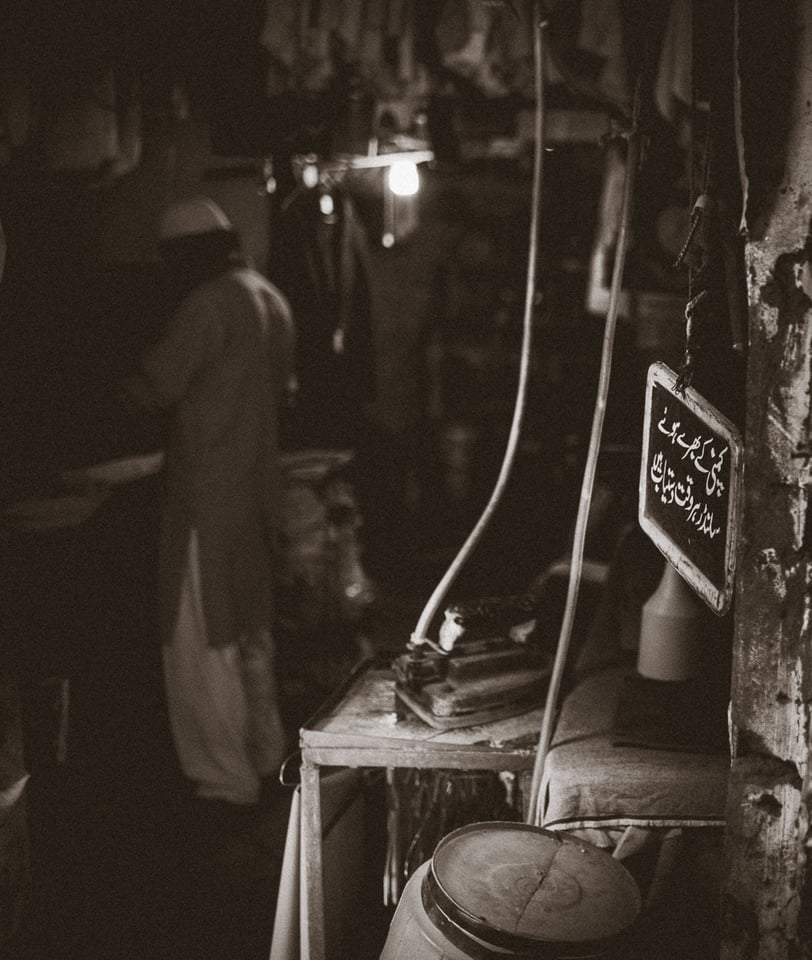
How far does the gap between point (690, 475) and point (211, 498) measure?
3.61m

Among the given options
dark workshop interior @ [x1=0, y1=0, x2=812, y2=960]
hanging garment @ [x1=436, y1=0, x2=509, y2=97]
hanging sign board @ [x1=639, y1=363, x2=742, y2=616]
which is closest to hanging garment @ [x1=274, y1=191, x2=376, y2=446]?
dark workshop interior @ [x1=0, y1=0, x2=812, y2=960]

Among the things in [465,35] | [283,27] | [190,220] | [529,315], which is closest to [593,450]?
[529,315]

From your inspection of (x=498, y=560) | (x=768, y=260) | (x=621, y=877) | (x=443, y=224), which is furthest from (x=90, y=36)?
(x=443, y=224)

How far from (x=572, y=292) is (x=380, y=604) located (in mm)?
3805

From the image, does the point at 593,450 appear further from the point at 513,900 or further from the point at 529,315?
the point at 513,900

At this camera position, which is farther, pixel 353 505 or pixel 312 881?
pixel 353 505

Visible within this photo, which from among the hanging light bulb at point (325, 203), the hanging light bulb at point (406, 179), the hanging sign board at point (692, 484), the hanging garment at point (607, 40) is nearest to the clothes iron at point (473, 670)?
the hanging sign board at point (692, 484)

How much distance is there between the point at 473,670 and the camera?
10.5ft

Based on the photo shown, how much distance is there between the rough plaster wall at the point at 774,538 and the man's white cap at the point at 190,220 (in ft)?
13.1

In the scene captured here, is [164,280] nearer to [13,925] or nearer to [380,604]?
[380,604]

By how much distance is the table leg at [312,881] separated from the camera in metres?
3.10

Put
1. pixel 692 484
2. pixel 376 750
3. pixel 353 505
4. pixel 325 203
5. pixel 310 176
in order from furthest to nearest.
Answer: pixel 325 203 → pixel 353 505 → pixel 310 176 → pixel 376 750 → pixel 692 484

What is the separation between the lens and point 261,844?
4.93 meters

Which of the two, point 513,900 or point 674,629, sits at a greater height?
point 674,629
